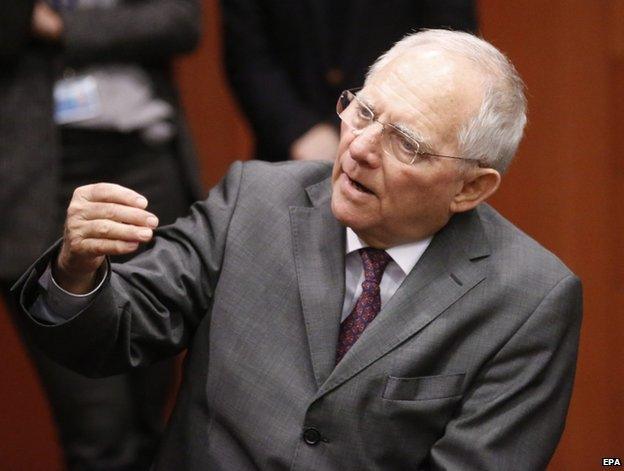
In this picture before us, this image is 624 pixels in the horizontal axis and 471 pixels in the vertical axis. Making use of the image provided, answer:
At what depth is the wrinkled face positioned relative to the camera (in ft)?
6.86

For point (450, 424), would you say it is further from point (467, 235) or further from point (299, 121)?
point (299, 121)

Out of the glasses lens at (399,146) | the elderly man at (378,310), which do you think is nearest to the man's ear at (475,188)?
the elderly man at (378,310)

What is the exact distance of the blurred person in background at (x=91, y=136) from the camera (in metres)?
2.71

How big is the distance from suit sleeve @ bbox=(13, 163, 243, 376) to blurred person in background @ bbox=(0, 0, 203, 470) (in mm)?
602

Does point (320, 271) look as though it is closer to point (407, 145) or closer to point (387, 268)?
point (387, 268)

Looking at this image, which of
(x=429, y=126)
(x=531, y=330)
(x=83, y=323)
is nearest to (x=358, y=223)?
(x=429, y=126)

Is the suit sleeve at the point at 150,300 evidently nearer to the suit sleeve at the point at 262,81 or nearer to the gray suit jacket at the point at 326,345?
the gray suit jacket at the point at 326,345

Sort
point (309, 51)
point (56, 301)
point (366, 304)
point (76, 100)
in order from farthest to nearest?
point (309, 51) < point (76, 100) < point (366, 304) < point (56, 301)

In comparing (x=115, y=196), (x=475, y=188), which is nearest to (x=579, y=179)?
(x=475, y=188)

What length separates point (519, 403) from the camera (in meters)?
2.09

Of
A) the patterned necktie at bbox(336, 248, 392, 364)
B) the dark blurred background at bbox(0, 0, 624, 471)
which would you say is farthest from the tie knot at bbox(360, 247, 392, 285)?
the dark blurred background at bbox(0, 0, 624, 471)

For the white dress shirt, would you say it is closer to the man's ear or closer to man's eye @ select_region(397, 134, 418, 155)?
the man's ear

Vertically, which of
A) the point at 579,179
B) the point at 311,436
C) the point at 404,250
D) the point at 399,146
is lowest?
the point at 579,179

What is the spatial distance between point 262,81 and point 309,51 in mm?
134
